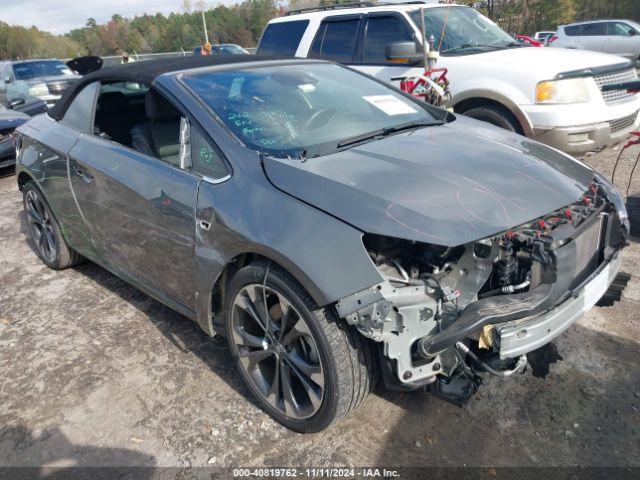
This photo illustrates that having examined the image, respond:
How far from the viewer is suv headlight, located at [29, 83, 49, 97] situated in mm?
12094

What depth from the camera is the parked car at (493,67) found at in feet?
17.0

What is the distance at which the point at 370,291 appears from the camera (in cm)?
207

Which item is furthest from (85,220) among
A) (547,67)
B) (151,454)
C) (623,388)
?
(547,67)

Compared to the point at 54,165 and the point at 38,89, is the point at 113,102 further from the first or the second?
the point at 38,89

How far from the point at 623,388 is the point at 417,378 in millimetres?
1261

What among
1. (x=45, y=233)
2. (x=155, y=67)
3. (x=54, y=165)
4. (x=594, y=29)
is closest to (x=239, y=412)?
(x=155, y=67)

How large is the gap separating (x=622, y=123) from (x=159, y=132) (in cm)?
466

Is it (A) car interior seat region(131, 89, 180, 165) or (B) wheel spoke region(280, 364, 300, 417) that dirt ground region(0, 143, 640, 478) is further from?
(A) car interior seat region(131, 89, 180, 165)

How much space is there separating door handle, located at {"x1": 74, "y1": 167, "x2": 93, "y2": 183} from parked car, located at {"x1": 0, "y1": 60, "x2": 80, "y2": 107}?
940cm

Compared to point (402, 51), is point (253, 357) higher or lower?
lower

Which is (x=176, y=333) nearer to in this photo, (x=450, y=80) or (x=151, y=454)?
(x=151, y=454)

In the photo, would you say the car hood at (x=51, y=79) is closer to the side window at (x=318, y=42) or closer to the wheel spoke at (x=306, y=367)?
the side window at (x=318, y=42)

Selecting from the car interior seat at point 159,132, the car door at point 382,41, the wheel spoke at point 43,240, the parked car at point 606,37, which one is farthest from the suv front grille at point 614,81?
the parked car at point 606,37

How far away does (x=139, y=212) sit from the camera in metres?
2.97
